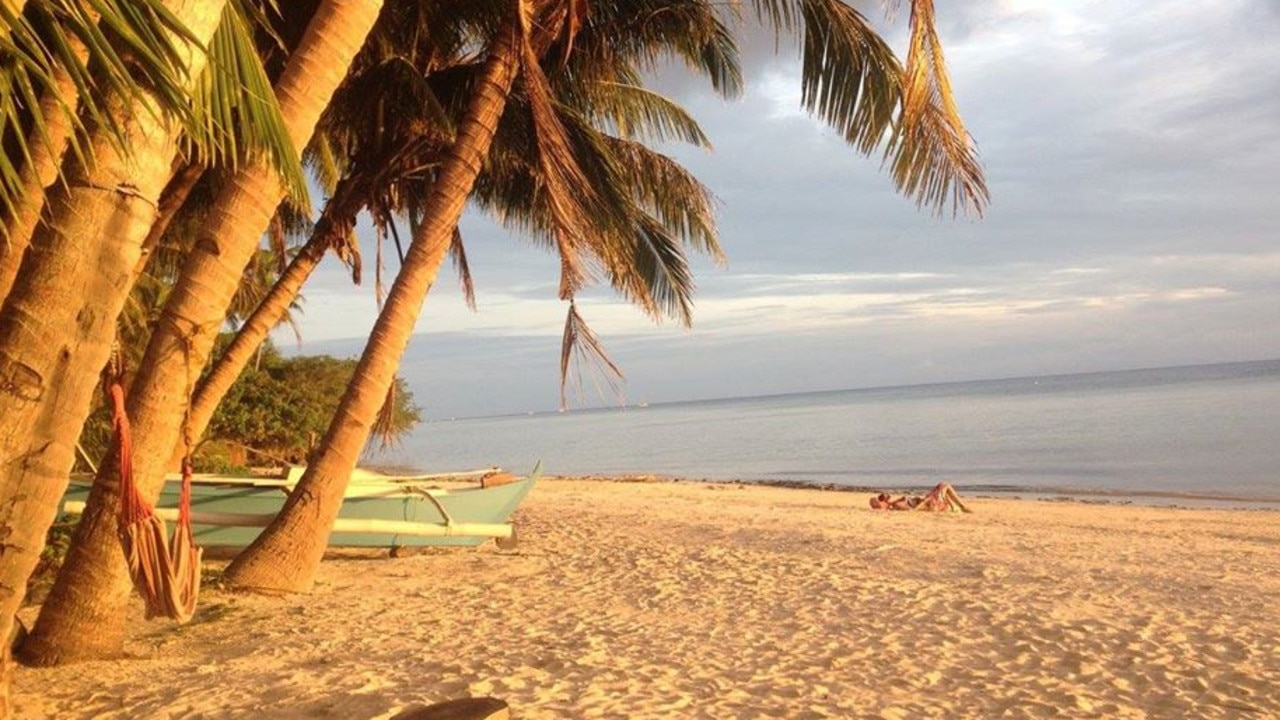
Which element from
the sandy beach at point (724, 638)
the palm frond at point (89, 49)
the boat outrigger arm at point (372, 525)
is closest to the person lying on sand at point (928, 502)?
the sandy beach at point (724, 638)

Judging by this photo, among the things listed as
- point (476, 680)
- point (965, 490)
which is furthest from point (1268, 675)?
point (965, 490)

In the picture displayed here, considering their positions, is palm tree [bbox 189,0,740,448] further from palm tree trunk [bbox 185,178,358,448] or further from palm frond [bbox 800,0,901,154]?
palm frond [bbox 800,0,901,154]

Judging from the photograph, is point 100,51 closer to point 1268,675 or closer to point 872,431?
point 1268,675

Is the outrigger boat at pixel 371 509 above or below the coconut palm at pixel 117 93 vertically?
below

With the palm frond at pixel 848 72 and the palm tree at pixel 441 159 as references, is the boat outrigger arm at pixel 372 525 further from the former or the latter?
the palm frond at pixel 848 72

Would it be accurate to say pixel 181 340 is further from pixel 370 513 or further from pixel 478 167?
pixel 370 513

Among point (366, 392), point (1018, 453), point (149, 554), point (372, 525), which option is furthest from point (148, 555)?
point (1018, 453)

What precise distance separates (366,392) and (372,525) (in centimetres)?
132

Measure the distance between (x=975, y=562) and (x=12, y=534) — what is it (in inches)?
277

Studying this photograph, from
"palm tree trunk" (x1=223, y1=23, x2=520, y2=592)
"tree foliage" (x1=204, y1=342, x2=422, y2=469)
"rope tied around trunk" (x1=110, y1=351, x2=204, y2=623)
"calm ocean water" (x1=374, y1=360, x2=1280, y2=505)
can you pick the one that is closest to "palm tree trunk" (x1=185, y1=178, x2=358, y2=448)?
"palm tree trunk" (x1=223, y1=23, x2=520, y2=592)

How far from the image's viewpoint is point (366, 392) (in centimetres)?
658

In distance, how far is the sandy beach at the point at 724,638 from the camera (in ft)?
14.1

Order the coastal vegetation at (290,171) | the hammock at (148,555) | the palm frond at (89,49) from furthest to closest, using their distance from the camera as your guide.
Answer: the hammock at (148,555)
the coastal vegetation at (290,171)
the palm frond at (89,49)

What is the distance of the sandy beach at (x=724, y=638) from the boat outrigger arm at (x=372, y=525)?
28 cm
